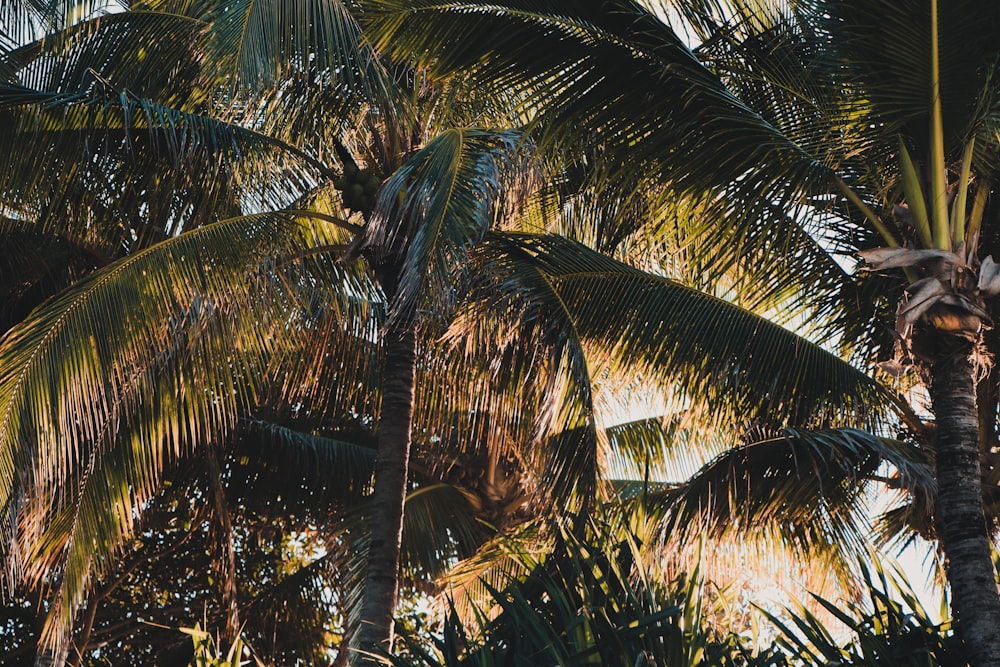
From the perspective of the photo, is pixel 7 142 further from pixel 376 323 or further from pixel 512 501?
pixel 512 501

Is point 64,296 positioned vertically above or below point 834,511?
above

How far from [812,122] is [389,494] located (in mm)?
3747

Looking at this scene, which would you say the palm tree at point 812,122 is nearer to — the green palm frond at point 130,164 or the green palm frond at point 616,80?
the green palm frond at point 616,80

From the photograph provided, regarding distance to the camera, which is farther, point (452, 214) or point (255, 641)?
point (255, 641)

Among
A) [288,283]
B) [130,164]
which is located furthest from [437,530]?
[130,164]

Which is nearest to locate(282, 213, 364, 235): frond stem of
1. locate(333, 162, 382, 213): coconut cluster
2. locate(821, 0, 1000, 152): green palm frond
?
locate(333, 162, 382, 213): coconut cluster

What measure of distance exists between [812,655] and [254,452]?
7.48 metres

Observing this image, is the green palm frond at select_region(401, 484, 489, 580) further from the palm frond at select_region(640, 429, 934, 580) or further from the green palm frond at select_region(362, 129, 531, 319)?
the green palm frond at select_region(362, 129, 531, 319)

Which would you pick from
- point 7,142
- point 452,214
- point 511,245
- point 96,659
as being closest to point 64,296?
point 7,142

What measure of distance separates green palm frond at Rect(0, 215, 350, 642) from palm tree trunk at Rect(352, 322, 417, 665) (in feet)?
3.13

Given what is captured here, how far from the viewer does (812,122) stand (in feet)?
20.4

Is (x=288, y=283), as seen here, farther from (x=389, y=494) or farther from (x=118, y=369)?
(x=389, y=494)

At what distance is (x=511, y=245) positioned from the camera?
8.21 metres

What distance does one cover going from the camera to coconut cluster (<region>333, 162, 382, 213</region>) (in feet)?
26.4
